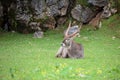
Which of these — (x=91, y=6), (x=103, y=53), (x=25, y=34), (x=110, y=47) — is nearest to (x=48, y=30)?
(x=25, y=34)

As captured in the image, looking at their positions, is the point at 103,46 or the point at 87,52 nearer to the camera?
the point at 87,52

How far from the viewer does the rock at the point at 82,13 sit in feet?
94.7

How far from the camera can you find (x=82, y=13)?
28.8 meters

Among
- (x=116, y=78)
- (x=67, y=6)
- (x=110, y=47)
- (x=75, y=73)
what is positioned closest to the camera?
(x=116, y=78)

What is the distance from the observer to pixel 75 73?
1100 centimetres

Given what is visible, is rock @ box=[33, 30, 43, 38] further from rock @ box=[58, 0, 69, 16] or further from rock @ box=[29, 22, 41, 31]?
rock @ box=[58, 0, 69, 16]

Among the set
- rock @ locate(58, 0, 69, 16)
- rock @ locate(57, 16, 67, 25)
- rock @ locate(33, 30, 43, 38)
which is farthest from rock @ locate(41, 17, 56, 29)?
rock @ locate(33, 30, 43, 38)

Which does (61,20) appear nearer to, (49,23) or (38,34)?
(49,23)

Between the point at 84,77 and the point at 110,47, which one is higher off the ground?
the point at 84,77

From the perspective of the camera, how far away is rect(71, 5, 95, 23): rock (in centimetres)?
2888

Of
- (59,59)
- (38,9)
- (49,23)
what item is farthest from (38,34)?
(59,59)

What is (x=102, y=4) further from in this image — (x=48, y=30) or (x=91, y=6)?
(x=48, y=30)

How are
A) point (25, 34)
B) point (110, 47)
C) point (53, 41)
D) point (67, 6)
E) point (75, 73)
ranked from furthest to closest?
1. point (67, 6)
2. point (25, 34)
3. point (53, 41)
4. point (110, 47)
5. point (75, 73)

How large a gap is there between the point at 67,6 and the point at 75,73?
743 inches
